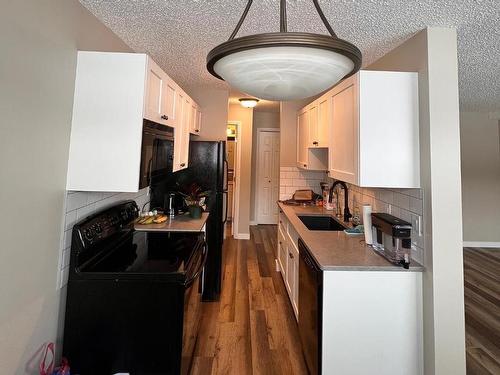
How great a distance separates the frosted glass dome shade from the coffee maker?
4.08ft

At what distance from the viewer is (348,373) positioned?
1.59m

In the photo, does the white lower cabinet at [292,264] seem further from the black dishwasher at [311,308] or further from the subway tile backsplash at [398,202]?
the subway tile backsplash at [398,202]


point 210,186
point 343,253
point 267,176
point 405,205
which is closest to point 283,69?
point 343,253

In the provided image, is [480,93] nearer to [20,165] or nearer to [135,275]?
[135,275]

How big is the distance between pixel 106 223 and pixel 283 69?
63.3 inches

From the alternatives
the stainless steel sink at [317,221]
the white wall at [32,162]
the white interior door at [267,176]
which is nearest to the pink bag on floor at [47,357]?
the white wall at [32,162]

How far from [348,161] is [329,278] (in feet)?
2.80

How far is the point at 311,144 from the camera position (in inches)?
117

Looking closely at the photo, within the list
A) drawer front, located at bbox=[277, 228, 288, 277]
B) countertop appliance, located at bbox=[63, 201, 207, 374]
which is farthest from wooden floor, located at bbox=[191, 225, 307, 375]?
countertop appliance, located at bbox=[63, 201, 207, 374]

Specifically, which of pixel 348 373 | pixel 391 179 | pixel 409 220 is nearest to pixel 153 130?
pixel 391 179

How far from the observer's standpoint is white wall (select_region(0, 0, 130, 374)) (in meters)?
1.10

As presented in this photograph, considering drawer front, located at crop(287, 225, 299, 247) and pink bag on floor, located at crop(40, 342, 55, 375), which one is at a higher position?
drawer front, located at crop(287, 225, 299, 247)

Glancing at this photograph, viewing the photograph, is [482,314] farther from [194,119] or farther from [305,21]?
[194,119]

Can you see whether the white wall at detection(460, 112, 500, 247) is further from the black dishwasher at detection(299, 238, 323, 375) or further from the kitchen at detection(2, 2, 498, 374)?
the black dishwasher at detection(299, 238, 323, 375)
